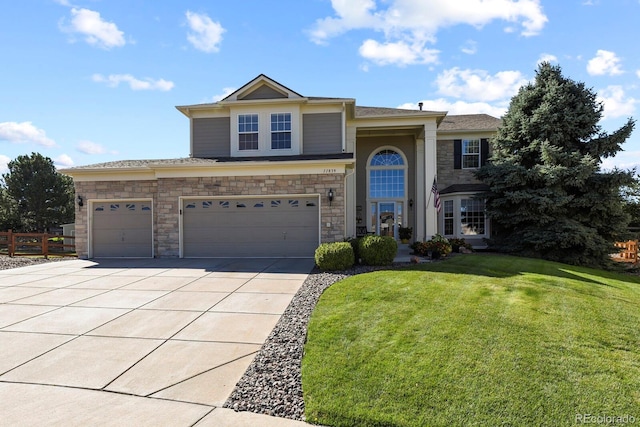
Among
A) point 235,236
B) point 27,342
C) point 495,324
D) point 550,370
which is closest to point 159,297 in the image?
point 27,342

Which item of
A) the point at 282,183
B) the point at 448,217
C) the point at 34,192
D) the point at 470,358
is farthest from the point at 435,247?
the point at 34,192

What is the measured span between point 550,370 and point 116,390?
4.65 m

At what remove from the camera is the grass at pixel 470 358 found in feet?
10.3

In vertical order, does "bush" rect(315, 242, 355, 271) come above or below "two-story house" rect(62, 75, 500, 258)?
below

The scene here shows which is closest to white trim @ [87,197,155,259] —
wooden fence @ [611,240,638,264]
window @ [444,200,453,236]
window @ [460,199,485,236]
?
window @ [444,200,453,236]

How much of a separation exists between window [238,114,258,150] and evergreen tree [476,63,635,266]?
400 inches

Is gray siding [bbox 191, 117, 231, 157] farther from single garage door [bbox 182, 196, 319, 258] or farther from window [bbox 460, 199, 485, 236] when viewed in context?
window [bbox 460, 199, 485, 236]

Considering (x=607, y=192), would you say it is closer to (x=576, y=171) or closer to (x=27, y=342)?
(x=576, y=171)

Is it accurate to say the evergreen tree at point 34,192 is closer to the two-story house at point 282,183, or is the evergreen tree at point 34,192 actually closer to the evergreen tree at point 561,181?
the two-story house at point 282,183

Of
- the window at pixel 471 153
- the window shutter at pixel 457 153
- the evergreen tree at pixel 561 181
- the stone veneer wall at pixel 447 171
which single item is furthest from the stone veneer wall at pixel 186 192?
the window at pixel 471 153

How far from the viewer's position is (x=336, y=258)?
9.16 metres

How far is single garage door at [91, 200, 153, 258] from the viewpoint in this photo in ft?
42.8

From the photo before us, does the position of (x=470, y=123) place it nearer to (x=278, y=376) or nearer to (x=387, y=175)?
(x=387, y=175)

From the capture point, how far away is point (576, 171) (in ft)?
40.9
